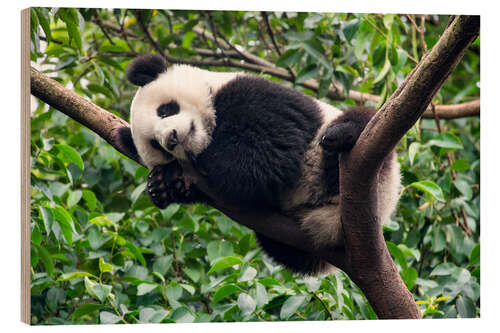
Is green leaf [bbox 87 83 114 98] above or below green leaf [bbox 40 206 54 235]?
above

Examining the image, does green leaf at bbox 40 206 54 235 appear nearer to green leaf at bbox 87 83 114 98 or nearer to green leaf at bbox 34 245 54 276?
green leaf at bbox 34 245 54 276

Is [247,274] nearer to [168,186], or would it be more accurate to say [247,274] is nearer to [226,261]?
[226,261]

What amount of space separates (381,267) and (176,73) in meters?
1.21

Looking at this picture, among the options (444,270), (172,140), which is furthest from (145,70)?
(444,270)

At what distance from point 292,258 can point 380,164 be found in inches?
34.4

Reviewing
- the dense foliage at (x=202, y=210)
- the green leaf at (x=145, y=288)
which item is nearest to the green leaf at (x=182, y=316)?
the dense foliage at (x=202, y=210)

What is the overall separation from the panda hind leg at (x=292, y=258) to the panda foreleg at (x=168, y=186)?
447mm

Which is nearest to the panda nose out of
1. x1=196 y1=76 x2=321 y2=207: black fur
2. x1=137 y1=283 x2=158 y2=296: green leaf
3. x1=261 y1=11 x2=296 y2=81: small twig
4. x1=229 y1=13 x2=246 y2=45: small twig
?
x1=196 y1=76 x2=321 y2=207: black fur

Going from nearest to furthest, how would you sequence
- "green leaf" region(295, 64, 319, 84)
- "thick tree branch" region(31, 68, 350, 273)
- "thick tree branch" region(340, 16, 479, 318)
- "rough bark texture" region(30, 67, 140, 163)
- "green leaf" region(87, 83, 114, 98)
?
"thick tree branch" region(340, 16, 479, 318), "thick tree branch" region(31, 68, 350, 273), "rough bark texture" region(30, 67, 140, 163), "green leaf" region(87, 83, 114, 98), "green leaf" region(295, 64, 319, 84)

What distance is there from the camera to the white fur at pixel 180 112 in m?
2.40

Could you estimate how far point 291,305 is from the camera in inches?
107

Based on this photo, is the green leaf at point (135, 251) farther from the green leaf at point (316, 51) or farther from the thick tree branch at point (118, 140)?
the green leaf at point (316, 51)

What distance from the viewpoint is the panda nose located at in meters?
2.32

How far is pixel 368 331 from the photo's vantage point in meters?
2.81
